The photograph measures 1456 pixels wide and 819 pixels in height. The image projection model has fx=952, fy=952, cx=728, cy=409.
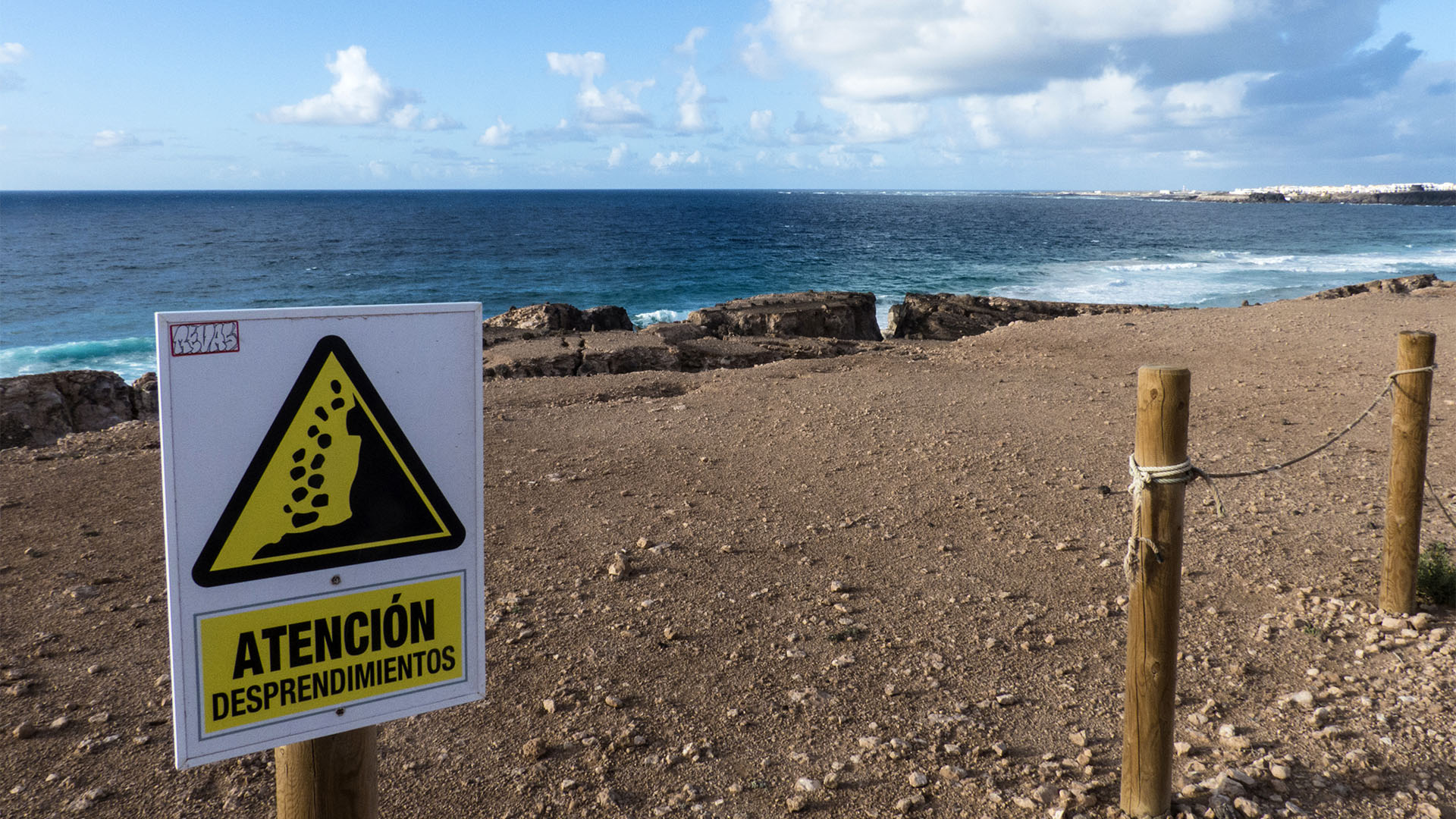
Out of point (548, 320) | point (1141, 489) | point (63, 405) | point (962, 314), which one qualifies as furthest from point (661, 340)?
point (1141, 489)

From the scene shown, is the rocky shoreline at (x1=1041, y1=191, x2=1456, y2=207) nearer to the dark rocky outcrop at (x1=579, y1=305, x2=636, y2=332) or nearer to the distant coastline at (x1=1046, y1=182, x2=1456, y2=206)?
the distant coastline at (x1=1046, y1=182, x2=1456, y2=206)

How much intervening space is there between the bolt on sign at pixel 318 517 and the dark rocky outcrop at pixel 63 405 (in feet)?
32.2

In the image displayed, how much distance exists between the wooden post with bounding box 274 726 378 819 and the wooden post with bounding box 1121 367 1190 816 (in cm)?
225

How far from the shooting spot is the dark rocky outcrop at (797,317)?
1633cm

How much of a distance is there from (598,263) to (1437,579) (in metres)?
46.4

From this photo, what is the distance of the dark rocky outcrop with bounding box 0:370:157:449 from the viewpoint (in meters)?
9.71

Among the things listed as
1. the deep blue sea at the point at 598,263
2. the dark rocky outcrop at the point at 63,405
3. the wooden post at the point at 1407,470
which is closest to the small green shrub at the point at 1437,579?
the wooden post at the point at 1407,470

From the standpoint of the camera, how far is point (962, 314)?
1917 centimetres

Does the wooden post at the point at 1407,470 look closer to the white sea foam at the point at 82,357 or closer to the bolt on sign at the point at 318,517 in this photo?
the bolt on sign at the point at 318,517

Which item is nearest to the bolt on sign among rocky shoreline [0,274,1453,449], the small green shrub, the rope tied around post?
the rope tied around post

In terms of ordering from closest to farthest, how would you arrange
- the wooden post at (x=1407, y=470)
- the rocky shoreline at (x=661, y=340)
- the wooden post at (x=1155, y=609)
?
the wooden post at (x=1155, y=609) < the wooden post at (x=1407, y=470) < the rocky shoreline at (x=661, y=340)

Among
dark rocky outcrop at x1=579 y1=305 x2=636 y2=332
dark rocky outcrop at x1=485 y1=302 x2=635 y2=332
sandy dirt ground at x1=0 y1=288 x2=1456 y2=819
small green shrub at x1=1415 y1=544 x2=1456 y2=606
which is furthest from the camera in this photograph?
dark rocky outcrop at x1=579 y1=305 x2=636 y2=332

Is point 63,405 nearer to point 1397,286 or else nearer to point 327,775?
point 327,775

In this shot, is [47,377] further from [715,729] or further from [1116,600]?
[1116,600]
